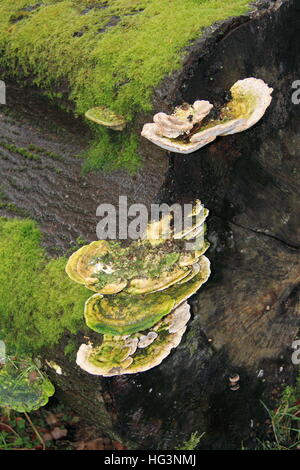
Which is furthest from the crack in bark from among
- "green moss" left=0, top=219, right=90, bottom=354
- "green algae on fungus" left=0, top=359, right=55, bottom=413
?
"green algae on fungus" left=0, top=359, right=55, bottom=413

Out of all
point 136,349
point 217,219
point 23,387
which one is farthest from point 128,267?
point 23,387

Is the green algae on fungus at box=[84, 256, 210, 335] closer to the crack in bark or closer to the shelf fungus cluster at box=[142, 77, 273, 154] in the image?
the crack in bark

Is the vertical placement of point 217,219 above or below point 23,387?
above

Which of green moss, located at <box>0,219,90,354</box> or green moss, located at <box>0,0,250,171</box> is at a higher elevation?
green moss, located at <box>0,0,250,171</box>

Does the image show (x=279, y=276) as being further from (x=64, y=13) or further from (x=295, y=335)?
(x=64, y=13)

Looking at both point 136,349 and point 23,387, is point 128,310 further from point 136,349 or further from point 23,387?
point 23,387

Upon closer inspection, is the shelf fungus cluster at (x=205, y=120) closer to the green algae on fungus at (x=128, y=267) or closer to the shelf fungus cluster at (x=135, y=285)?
the shelf fungus cluster at (x=135, y=285)
